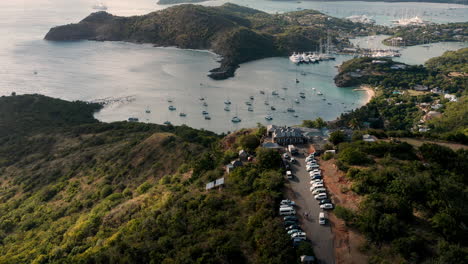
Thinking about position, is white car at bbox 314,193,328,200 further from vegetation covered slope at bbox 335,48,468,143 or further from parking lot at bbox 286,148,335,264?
vegetation covered slope at bbox 335,48,468,143

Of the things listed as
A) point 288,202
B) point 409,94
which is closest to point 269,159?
point 288,202

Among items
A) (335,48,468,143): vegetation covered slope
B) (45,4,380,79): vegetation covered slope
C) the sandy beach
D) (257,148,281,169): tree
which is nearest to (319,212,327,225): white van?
(257,148,281,169): tree

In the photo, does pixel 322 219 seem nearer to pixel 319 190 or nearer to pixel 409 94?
pixel 319 190

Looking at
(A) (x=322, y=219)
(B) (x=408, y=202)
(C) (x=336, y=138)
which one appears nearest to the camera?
(A) (x=322, y=219)

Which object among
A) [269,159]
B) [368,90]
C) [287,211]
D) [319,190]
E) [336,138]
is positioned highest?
[336,138]

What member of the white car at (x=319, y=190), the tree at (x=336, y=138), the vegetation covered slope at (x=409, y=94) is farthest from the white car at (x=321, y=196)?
the vegetation covered slope at (x=409, y=94)

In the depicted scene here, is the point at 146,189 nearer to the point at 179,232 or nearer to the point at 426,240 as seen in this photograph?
the point at 179,232
